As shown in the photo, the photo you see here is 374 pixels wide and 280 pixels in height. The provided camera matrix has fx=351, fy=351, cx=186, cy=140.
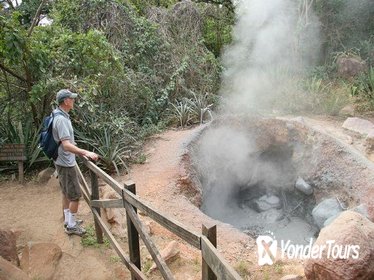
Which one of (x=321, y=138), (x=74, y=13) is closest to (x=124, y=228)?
(x=321, y=138)

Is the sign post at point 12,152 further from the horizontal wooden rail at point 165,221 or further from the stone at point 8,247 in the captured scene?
the horizontal wooden rail at point 165,221

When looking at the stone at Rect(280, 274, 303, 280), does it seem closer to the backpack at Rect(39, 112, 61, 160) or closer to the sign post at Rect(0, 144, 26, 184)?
the backpack at Rect(39, 112, 61, 160)

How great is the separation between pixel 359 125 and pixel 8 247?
628cm

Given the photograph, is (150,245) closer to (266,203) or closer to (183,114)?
(266,203)

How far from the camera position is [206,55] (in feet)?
30.2

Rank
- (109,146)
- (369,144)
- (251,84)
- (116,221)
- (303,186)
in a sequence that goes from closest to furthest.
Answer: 1. (116,221)
2. (109,146)
3. (369,144)
4. (303,186)
5. (251,84)

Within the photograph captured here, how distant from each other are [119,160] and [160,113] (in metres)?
2.28

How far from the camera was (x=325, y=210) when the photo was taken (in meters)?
5.69

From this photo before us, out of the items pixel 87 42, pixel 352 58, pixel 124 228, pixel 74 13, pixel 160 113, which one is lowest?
pixel 124 228

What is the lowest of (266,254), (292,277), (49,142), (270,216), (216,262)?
(270,216)

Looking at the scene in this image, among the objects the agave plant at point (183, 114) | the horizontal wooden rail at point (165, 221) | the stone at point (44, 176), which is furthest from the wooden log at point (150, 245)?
the agave plant at point (183, 114)

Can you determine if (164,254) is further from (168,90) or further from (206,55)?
(206,55)

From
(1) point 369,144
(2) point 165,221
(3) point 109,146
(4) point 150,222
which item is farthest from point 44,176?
(1) point 369,144

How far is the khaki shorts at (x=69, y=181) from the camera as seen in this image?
3764mm
